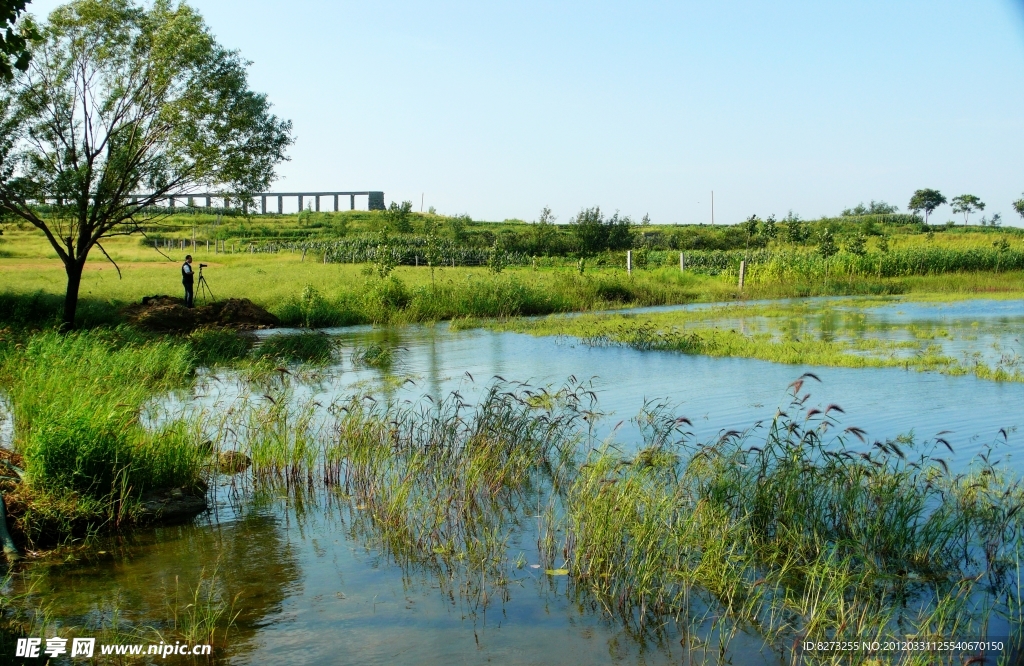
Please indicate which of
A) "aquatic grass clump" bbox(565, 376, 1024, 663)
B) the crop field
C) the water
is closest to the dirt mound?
the crop field

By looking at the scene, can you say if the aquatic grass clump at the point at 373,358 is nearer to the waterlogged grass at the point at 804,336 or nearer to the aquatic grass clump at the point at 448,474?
the waterlogged grass at the point at 804,336

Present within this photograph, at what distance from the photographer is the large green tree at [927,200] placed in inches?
4715

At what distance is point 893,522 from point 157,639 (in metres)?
5.62

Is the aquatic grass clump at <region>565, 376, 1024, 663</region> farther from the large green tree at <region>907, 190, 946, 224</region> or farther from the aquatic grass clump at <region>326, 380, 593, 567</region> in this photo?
the large green tree at <region>907, 190, 946, 224</region>

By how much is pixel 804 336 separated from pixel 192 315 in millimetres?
16224

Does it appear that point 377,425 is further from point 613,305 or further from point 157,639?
point 613,305

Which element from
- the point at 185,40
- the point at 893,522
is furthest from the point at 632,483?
the point at 185,40

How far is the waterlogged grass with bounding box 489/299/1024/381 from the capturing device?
17.1 metres

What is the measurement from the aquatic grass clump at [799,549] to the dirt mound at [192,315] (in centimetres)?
1706

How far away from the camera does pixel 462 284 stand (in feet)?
113

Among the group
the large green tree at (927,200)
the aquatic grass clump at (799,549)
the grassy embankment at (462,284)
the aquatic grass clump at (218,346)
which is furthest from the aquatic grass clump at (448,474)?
the large green tree at (927,200)

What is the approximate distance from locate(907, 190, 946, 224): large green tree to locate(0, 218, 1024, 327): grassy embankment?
242 ft

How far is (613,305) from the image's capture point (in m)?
36.8

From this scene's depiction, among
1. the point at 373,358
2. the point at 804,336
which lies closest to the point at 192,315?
the point at 373,358
